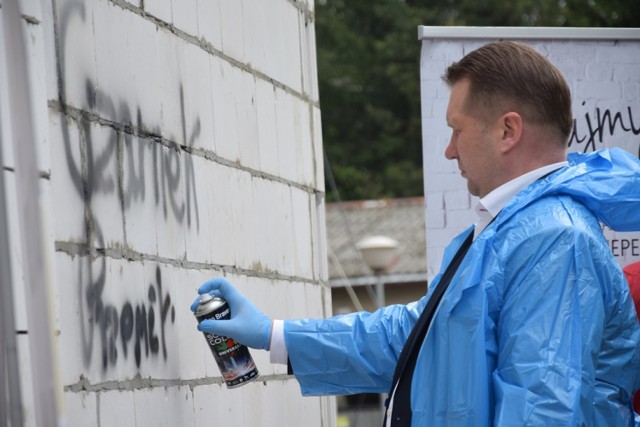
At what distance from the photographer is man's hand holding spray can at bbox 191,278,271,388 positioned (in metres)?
3.29

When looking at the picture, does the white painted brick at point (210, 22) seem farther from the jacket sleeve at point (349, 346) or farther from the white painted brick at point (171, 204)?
the jacket sleeve at point (349, 346)

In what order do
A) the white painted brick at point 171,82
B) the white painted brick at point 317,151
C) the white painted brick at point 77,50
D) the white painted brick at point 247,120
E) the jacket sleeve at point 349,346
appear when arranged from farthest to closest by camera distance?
the white painted brick at point 317,151 → the white painted brick at point 247,120 → the white painted brick at point 171,82 → the jacket sleeve at point 349,346 → the white painted brick at point 77,50

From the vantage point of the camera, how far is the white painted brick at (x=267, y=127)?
15.0ft

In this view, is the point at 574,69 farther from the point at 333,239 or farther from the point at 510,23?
the point at 510,23

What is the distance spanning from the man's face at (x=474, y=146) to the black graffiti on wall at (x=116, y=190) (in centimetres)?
94

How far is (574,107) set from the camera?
5418 millimetres

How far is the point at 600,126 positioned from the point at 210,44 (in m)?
2.17

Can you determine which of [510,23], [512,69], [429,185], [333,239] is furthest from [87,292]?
[510,23]

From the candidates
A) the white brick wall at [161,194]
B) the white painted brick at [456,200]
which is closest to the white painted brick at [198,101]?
the white brick wall at [161,194]

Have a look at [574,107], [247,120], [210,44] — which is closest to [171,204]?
[210,44]

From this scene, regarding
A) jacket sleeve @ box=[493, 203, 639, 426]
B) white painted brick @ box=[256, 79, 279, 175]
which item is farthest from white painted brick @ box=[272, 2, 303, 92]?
jacket sleeve @ box=[493, 203, 639, 426]

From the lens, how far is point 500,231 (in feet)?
10.0

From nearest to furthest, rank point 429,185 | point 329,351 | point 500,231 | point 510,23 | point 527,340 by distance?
point 527,340 < point 500,231 < point 329,351 < point 429,185 < point 510,23

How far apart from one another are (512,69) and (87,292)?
1.33 m
